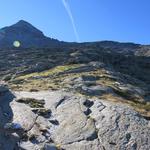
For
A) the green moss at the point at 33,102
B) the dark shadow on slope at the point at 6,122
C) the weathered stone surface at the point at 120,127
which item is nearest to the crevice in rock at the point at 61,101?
the green moss at the point at 33,102

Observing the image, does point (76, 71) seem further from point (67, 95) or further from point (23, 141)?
point (23, 141)

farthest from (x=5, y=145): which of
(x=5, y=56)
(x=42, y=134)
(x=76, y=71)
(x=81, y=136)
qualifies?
(x=5, y=56)

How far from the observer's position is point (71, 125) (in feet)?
129

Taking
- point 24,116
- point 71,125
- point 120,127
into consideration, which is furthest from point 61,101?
point 120,127

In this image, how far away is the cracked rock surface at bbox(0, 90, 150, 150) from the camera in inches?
1382

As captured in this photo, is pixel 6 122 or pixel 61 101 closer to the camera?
pixel 6 122

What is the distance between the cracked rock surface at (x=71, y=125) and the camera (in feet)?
115

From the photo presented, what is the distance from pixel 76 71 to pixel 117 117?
52578 millimetres

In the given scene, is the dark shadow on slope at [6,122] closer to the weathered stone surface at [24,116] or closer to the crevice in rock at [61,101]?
the weathered stone surface at [24,116]

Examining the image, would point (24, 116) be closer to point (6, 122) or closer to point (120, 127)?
point (6, 122)

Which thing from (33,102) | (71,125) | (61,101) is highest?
(61,101)

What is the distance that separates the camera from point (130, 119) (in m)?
39.8

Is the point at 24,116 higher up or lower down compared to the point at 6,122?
higher up

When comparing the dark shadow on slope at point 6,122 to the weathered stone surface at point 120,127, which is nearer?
the dark shadow on slope at point 6,122
